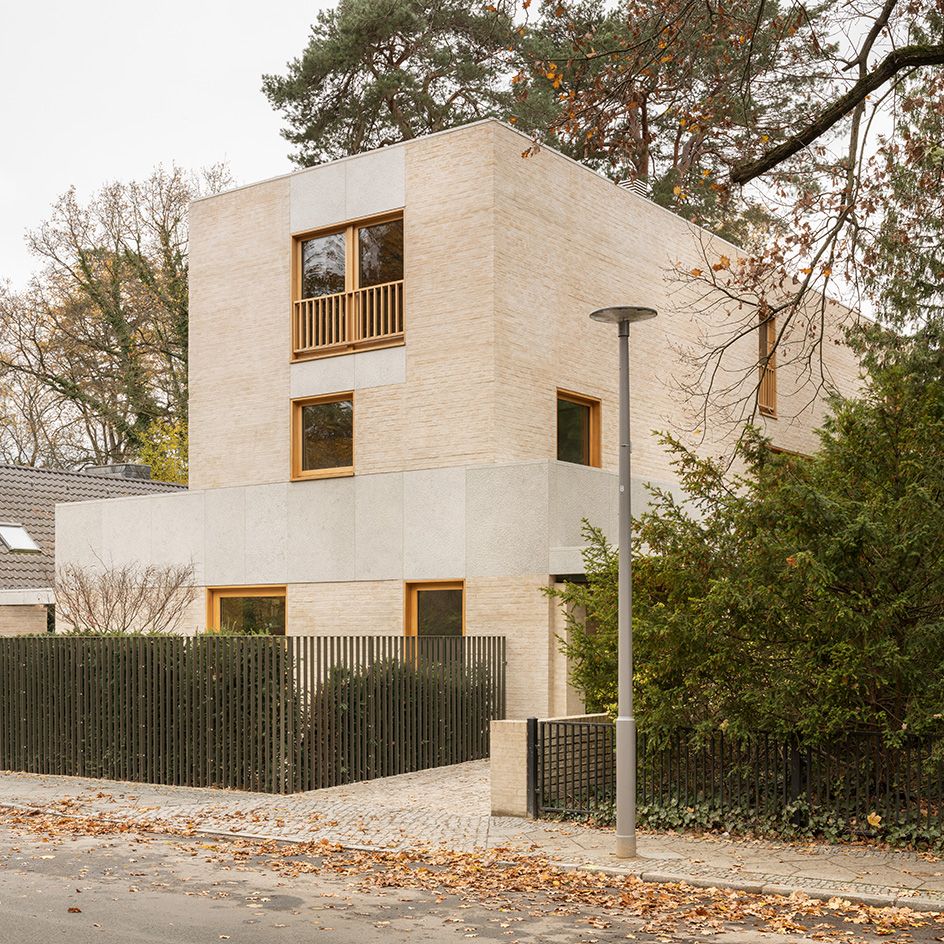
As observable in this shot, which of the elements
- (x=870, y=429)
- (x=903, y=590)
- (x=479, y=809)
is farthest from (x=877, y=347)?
(x=479, y=809)

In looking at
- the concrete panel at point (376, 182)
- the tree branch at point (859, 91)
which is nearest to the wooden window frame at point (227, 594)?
the concrete panel at point (376, 182)

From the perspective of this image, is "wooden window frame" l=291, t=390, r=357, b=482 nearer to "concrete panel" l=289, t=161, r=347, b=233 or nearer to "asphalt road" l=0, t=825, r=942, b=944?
"concrete panel" l=289, t=161, r=347, b=233

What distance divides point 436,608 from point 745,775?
8.77 metres

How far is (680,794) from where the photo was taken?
42.6 ft

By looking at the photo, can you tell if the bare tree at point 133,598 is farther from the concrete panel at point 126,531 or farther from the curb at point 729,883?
the curb at point 729,883

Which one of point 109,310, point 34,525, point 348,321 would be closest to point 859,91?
point 348,321

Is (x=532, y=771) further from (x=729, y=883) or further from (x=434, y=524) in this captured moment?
(x=434, y=524)

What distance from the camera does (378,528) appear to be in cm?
2123

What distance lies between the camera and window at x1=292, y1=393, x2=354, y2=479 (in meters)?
22.2

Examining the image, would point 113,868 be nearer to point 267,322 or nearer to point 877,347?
point 877,347

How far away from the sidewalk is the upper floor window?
7.70 metres

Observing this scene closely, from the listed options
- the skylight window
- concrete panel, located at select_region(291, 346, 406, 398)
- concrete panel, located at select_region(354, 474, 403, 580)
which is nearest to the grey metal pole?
concrete panel, located at select_region(354, 474, 403, 580)

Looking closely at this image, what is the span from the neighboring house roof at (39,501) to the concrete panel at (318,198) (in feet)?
32.5

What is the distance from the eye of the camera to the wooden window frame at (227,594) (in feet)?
73.8
